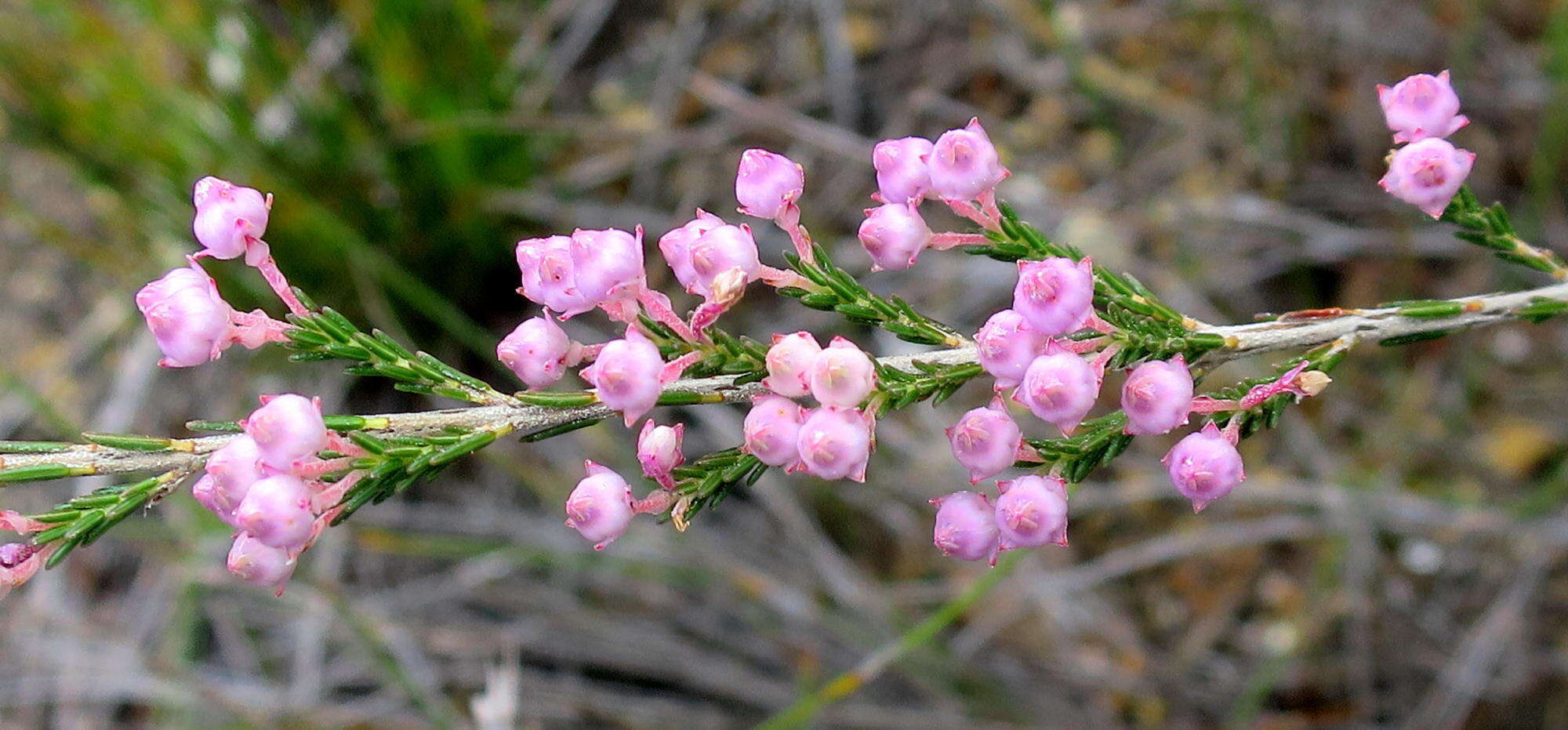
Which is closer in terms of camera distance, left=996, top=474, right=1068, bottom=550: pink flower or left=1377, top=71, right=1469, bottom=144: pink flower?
left=996, top=474, right=1068, bottom=550: pink flower

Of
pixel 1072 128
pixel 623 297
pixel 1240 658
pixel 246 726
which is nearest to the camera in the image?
pixel 623 297

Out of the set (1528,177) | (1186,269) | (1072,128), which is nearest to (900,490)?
(1186,269)

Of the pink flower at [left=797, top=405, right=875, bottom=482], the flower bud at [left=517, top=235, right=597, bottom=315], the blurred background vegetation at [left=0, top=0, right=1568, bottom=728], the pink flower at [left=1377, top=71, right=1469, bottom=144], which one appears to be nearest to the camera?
the pink flower at [left=797, top=405, right=875, bottom=482]

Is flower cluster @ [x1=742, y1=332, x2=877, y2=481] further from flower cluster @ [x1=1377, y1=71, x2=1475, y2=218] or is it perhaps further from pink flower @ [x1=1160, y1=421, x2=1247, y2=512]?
flower cluster @ [x1=1377, y1=71, x2=1475, y2=218]

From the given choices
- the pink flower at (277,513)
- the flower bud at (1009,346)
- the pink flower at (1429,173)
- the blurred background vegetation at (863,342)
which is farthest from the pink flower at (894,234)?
the blurred background vegetation at (863,342)

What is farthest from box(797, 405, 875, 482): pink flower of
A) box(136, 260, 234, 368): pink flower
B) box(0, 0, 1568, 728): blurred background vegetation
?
box(0, 0, 1568, 728): blurred background vegetation

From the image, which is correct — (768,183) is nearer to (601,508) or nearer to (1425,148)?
(601,508)

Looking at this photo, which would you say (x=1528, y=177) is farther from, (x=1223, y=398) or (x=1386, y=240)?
(x=1223, y=398)
